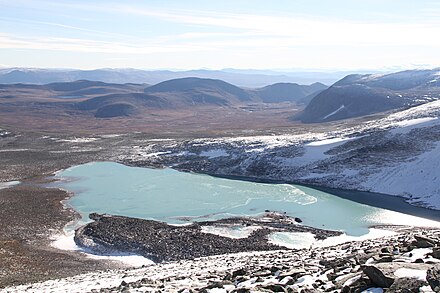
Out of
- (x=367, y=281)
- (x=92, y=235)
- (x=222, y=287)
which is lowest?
(x=92, y=235)

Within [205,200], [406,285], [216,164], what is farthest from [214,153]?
[406,285]

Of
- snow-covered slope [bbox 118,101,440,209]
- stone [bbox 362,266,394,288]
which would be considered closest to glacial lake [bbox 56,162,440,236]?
snow-covered slope [bbox 118,101,440,209]

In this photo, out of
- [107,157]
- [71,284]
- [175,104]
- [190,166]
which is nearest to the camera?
[71,284]

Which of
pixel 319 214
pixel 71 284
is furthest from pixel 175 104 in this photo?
pixel 71 284

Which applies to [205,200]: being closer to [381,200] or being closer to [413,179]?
[381,200]

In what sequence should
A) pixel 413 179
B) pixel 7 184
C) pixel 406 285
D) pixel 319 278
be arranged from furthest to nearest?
pixel 7 184
pixel 413 179
pixel 319 278
pixel 406 285

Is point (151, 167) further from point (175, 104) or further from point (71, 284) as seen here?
point (175, 104)
